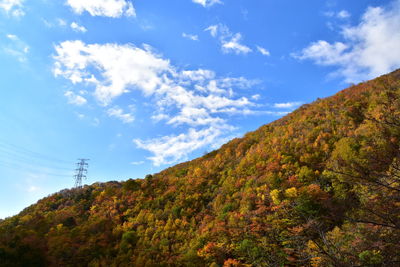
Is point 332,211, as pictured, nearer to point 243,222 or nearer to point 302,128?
point 243,222

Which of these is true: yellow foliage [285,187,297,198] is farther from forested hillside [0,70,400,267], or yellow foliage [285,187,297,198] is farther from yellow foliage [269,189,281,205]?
yellow foliage [269,189,281,205]

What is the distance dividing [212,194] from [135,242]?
10623 millimetres

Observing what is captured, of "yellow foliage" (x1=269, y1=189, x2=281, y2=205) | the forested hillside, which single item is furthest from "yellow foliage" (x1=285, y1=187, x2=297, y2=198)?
"yellow foliage" (x1=269, y1=189, x2=281, y2=205)

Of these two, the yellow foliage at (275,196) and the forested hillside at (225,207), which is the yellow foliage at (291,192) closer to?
the forested hillside at (225,207)

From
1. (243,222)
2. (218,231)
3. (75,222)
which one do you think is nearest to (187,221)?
(218,231)

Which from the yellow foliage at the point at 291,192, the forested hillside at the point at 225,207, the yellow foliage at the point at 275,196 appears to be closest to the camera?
the forested hillside at the point at 225,207

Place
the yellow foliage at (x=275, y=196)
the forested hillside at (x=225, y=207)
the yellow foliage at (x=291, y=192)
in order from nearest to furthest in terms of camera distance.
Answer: the forested hillside at (x=225, y=207)
the yellow foliage at (x=291, y=192)
the yellow foliage at (x=275, y=196)

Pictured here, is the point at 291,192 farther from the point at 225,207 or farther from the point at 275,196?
the point at 225,207

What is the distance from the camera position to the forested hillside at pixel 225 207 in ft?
66.3

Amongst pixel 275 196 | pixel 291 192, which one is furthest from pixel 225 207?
pixel 291 192

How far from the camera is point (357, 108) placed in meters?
30.0

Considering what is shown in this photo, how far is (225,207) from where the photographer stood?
26109mm

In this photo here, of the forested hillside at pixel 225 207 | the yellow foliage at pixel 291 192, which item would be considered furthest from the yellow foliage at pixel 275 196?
the yellow foliage at pixel 291 192

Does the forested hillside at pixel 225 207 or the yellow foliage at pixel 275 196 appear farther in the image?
the yellow foliage at pixel 275 196
